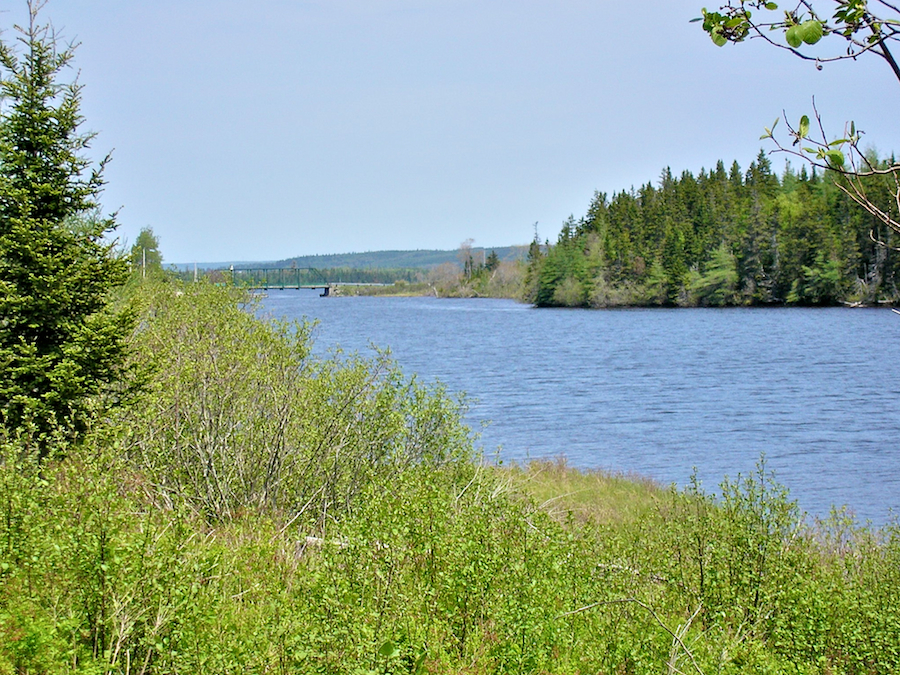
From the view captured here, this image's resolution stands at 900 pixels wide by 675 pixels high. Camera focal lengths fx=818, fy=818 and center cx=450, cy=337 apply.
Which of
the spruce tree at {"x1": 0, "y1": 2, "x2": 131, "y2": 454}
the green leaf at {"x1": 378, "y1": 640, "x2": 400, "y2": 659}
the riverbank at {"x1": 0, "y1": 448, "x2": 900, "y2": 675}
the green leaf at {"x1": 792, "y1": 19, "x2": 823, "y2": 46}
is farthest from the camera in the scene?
the spruce tree at {"x1": 0, "y1": 2, "x2": 131, "y2": 454}

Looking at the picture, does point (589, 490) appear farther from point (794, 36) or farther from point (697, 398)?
point (794, 36)

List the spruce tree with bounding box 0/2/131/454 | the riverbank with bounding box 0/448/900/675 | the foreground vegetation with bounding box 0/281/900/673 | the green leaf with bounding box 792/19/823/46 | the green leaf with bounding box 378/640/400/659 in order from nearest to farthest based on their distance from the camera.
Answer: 1. the green leaf with bounding box 792/19/823/46
2. the green leaf with bounding box 378/640/400/659
3. the riverbank with bounding box 0/448/900/675
4. the foreground vegetation with bounding box 0/281/900/673
5. the spruce tree with bounding box 0/2/131/454

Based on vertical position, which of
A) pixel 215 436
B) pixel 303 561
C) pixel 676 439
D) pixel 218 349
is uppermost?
pixel 218 349

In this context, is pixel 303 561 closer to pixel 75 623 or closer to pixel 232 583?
pixel 232 583

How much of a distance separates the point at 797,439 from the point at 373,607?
22.1m

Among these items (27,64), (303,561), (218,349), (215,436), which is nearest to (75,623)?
(303,561)

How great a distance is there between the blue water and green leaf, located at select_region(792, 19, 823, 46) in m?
15.6

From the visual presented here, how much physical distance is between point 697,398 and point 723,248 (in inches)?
2783

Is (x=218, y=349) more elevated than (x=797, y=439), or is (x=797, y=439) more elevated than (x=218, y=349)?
(x=218, y=349)

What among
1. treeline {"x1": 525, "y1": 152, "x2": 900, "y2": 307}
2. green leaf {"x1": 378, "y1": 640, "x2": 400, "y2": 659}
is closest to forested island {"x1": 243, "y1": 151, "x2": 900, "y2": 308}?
treeline {"x1": 525, "y1": 152, "x2": 900, "y2": 307}

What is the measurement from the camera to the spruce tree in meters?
12.6

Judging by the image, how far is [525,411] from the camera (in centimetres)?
3042

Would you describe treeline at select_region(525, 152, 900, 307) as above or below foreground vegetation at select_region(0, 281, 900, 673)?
above

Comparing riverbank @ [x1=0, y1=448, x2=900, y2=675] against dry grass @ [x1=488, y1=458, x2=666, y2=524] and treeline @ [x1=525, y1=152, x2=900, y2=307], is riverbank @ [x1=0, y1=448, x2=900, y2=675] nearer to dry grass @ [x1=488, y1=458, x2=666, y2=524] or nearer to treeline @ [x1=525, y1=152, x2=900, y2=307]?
dry grass @ [x1=488, y1=458, x2=666, y2=524]
